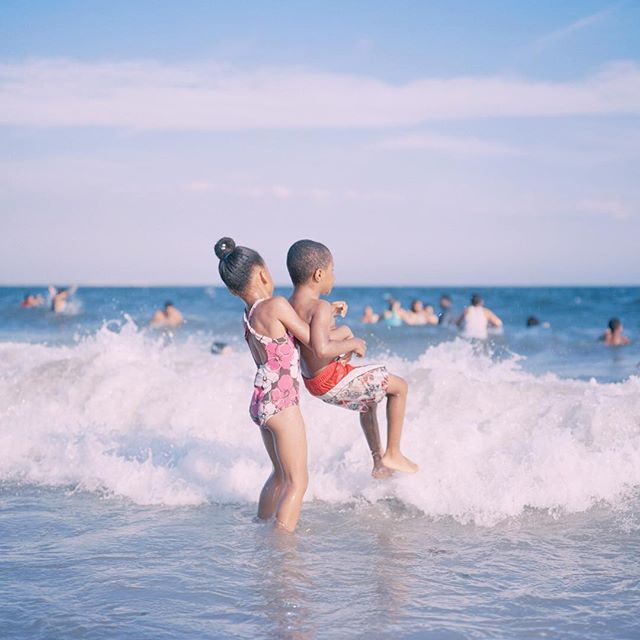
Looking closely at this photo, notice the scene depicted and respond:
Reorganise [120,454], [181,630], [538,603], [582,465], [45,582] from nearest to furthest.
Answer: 1. [181,630]
2. [538,603]
3. [45,582]
4. [582,465]
5. [120,454]

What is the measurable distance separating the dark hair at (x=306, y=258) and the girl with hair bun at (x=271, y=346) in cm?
19

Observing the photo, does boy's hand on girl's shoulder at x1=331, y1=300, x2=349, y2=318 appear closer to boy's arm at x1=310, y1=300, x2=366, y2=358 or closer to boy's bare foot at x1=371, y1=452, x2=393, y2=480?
boy's arm at x1=310, y1=300, x2=366, y2=358

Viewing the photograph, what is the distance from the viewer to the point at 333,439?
6605 mm

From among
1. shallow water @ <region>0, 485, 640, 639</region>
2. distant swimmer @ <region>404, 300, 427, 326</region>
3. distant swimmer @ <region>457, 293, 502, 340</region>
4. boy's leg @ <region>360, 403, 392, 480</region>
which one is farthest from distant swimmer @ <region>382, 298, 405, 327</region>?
boy's leg @ <region>360, 403, 392, 480</region>

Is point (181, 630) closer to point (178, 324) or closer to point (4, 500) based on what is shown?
point (4, 500)

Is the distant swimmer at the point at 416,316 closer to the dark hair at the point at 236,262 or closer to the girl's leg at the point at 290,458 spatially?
the girl's leg at the point at 290,458

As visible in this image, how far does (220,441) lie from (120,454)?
0.86 meters

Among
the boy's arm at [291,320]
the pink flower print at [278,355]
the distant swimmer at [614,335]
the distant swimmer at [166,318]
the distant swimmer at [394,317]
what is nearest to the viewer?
the boy's arm at [291,320]

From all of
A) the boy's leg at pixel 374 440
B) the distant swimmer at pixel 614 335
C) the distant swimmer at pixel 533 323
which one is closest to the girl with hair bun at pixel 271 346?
the boy's leg at pixel 374 440

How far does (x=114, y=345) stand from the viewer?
9484mm

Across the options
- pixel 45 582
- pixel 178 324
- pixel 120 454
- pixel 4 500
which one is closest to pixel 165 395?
pixel 120 454

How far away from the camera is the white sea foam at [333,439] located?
5539 millimetres

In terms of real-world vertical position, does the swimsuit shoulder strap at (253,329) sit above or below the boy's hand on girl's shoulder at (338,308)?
below

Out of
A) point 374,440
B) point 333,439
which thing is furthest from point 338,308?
point 333,439
